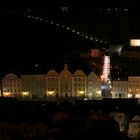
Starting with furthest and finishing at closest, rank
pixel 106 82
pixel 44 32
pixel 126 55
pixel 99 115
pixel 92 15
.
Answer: pixel 92 15, pixel 44 32, pixel 126 55, pixel 106 82, pixel 99 115

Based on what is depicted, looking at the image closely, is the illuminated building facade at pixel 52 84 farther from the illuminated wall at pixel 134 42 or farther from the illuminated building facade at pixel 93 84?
the illuminated wall at pixel 134 42

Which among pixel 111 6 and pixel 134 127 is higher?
pixel 111 6

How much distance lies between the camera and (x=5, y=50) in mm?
13344

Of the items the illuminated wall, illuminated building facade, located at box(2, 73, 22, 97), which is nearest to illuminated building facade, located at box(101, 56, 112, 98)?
illuminated building facade, located at box(2, 73, 22, 97)

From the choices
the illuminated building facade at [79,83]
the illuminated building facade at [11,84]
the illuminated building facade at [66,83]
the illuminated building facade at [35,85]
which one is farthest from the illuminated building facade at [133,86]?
the illuminated building facade at [11,84]

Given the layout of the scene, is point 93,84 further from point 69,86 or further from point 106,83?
point 69,86

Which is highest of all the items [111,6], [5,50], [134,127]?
[111,6]

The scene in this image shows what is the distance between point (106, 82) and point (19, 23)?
436cm

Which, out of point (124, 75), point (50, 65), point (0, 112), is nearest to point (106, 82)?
point (124, 75)

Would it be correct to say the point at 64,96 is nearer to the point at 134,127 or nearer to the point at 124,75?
the point at 124,75

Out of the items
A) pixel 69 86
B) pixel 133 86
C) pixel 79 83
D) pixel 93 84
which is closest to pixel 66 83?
pixel 69 86

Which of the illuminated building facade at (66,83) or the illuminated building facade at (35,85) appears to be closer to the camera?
the illuminated building facade at (66,83)

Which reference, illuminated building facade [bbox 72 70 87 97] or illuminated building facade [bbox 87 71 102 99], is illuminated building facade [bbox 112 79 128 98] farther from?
illuminated building facade [bbox 72 70 87 97]

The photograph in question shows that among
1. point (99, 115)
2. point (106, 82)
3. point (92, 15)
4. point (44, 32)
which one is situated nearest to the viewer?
point (99, 115)
